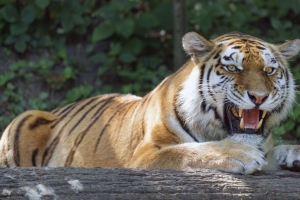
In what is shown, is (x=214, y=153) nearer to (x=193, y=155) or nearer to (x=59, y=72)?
(x=193, y=155)

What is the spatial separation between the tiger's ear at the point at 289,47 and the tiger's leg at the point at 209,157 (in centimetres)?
76

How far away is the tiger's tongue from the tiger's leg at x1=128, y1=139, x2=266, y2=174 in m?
0.16

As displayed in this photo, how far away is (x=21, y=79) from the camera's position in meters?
6.99

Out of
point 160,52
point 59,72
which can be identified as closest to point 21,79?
point 59,72

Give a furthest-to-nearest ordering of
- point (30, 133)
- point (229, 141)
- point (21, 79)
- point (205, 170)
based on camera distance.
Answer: point (21, 79) → point (30, 133) → point (229, 141) → point (205, 170)

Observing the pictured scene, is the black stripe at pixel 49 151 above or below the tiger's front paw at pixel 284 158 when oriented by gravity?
below

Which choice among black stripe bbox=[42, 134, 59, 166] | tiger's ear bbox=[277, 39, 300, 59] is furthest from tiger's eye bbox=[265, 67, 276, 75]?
black stripe bbox=[42, 134, 59, 166]

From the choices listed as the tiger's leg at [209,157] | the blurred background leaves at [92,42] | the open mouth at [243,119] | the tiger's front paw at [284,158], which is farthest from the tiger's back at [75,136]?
the blurred background leaves at [92,42]

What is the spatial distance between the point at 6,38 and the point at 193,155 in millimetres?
4095

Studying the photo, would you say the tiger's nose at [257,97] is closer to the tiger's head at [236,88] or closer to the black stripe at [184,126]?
the tiger's head at [236,88]

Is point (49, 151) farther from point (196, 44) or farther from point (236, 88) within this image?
point (236, 88)

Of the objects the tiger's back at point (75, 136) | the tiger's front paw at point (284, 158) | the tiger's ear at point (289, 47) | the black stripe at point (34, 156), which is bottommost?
the black stripe at point (34, 156)

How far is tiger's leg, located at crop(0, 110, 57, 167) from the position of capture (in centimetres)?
470

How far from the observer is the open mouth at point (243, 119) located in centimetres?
362
